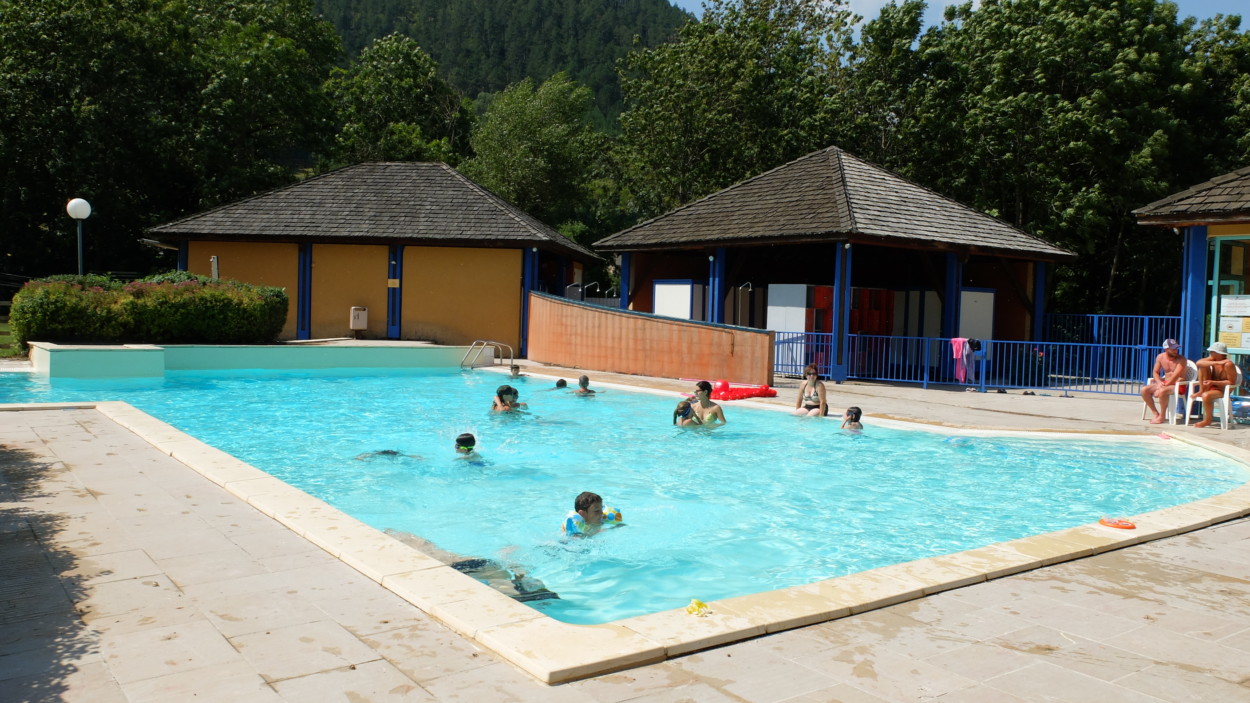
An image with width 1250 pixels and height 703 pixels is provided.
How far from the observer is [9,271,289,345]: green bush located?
1994cm

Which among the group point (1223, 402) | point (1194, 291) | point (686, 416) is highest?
point (1194, 291)

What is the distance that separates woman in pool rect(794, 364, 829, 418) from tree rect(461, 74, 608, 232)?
34.3m

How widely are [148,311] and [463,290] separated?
830 centimetres

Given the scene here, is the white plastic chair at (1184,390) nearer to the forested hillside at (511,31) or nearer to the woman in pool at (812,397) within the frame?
the woman in pool at (812,397)

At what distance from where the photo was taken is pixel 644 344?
69.4ft

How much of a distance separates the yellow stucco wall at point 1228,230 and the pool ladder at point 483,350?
14.7m

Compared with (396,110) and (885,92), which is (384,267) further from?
(396,110)

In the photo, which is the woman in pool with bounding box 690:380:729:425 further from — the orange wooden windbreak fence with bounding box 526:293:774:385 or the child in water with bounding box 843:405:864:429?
the orange wooden windbreak fence with bounding box 526:293:774:385

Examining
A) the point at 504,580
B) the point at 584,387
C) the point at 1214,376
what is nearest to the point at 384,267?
the point at 584,387

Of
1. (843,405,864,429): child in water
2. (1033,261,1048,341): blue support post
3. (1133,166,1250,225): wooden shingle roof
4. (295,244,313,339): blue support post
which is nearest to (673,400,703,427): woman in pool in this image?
(843,405,864,429): child in water

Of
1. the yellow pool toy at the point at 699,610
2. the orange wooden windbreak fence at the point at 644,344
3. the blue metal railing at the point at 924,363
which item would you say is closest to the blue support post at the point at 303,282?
the orange wooden windbreak fence at the point at 644,344

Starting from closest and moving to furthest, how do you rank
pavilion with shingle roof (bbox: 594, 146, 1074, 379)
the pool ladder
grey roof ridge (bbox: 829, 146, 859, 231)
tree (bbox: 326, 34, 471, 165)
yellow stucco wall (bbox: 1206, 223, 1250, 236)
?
yellow stucco wall (bbox: 1206, 223, 1250, 236) < grey roof ridge (bbox: 829, 146, 859, 231) < pavilion with shingle roof (bbox: 594, 146, 1074, 379) < the pool ladder < tree (bbox: 326, 34, 471, 165)

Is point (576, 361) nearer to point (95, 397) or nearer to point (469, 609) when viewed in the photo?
point (95, 397)

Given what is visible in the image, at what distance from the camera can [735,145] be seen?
3784 centimetres
